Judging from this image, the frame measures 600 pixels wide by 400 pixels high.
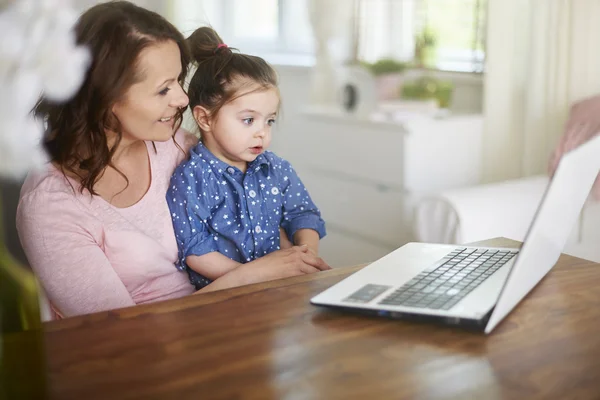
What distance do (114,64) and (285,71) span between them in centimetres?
299

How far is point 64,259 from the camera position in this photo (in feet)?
4.14

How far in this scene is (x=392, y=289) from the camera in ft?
3.16

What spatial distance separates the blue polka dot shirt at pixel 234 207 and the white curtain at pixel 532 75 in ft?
4.96

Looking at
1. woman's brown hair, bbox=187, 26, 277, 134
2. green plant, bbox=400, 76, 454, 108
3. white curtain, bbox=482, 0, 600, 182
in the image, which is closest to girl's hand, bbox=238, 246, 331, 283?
woman's brown hair, bbox=187, 26, 277, 134

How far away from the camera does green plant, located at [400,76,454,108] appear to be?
314 cm

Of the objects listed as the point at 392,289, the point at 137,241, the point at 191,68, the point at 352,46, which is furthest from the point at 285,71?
the point at 392,289

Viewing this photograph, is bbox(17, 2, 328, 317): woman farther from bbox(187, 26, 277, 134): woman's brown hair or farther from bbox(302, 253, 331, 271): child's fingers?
bbox(187, 26, 277, 134): woman's brown hair

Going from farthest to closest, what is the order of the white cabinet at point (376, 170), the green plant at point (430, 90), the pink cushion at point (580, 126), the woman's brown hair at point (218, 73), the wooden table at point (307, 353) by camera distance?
the green plant at point (430, 90) < the white cabinet at point (376, 170) < the pink cushion at point (580, 126) < the woman's brown hair at point (218, 73) < the wooden table at point (307, 353)

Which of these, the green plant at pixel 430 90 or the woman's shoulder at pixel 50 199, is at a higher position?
the green plant at pixel 430 90

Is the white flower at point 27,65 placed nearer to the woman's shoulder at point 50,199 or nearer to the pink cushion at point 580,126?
the woman's shoulder at point 50,199

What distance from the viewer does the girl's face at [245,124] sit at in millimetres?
1463

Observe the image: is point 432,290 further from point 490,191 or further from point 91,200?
point 490,191

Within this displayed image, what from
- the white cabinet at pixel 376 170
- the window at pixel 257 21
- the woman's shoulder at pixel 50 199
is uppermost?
the window at pixel 257 21

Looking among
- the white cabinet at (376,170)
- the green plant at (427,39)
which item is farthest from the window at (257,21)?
the white cabinet at (376,170)
